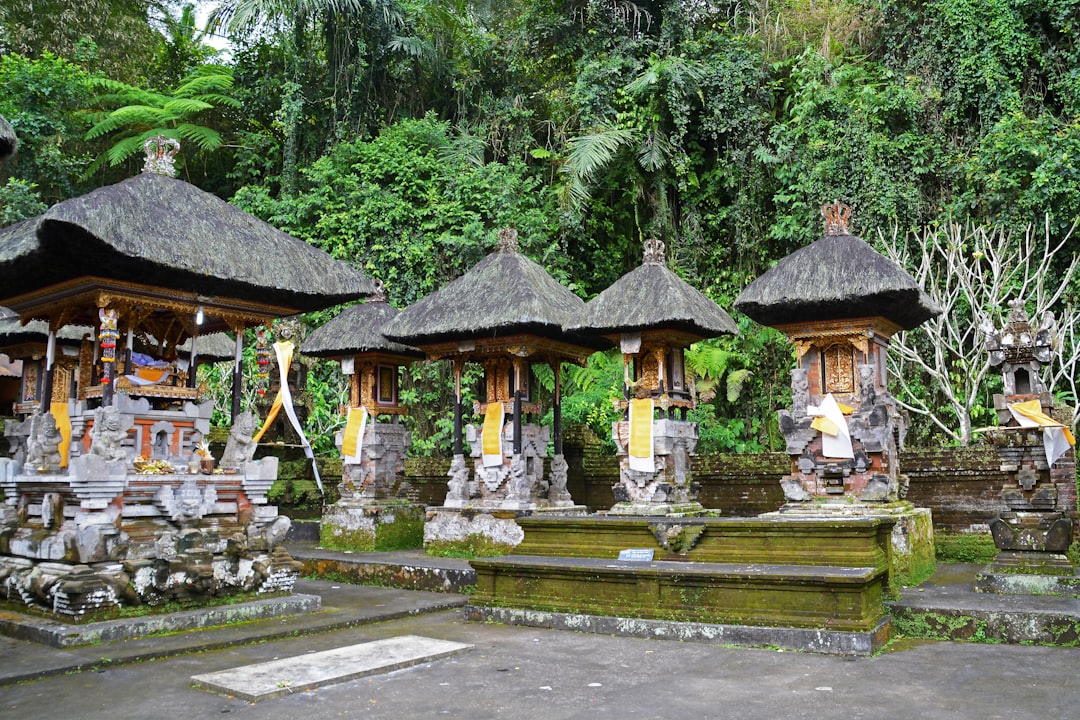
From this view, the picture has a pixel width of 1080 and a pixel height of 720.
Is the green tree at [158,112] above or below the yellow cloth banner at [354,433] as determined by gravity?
above

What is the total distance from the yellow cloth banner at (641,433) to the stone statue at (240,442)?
4.47 metres

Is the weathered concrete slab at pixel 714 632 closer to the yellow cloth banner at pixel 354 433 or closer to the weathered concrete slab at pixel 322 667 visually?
the weathered concrete slab at pixel 322 667

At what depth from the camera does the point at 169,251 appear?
24.0 ft

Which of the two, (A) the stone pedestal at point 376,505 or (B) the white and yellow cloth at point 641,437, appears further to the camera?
(A) the stone pedestal at point 376,505

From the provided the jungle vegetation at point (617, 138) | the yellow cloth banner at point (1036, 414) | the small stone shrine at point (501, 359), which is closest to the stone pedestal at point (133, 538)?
the small stone shrine at point (501, 359)

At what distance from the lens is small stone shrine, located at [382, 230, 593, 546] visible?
10602 mm

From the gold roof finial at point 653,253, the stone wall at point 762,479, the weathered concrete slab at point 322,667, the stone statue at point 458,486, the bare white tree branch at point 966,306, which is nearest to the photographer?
the weathered concrete slab at point 322,667

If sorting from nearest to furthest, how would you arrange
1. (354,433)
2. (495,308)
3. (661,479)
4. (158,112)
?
(661,479)
(495,308)
(354,433)
(158,112)

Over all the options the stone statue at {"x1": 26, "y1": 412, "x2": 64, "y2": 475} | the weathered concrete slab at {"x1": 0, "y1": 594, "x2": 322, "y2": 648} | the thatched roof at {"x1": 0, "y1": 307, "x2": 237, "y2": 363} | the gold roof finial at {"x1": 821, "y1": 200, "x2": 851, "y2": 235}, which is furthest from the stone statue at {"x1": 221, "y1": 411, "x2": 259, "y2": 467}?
the gold roof finial at {"x1": 821, "y1": 200, "x2": 851, "y2": 235}

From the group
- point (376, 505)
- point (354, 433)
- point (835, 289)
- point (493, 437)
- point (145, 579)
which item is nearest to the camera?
A: point (145, 579)

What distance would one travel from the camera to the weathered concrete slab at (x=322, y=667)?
5.22 m

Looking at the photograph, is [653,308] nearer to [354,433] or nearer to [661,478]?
[661,478]

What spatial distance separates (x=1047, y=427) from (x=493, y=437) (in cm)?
634

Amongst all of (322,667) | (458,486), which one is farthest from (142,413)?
(458,486)
